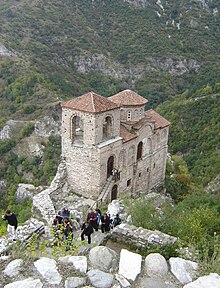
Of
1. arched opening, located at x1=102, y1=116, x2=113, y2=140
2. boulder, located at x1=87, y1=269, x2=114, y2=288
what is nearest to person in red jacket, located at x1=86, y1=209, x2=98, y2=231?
boulder, located at x1=87, y1=269, x2=114, y2=288

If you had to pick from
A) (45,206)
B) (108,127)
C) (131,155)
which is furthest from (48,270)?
(131,155)

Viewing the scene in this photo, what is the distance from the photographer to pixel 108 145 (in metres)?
22.0

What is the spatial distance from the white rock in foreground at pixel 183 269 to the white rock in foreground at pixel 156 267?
17 cm

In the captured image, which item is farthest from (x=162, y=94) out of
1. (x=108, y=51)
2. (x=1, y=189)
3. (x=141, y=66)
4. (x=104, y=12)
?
(x=1, y=189)

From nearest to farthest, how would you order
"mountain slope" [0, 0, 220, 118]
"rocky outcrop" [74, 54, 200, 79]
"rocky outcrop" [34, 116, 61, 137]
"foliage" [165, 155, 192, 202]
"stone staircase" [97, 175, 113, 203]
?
"stone staircase" [97, 175, 113, 203] < "foliage" [165, 155, 192, 202] < "rocky outcrop" [34, 116, 61, 137] < "mountain slope" [0, 0, 220, 118] < "rocky outcrop" [74, 54, 200, 79]

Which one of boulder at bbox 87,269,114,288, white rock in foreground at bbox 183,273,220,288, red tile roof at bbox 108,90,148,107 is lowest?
red tile roof at bbox 108,90,148,107

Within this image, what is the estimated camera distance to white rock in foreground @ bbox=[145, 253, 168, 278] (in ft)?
21.7

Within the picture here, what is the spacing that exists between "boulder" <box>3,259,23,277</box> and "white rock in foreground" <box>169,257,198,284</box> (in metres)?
2.94

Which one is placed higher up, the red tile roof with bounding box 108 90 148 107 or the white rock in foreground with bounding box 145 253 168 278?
the white rock in foreground with bounding box 145 253 168 278

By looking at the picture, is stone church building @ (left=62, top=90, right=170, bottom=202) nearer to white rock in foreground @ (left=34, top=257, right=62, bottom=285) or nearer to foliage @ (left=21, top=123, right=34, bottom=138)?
white rock in foreground @ (left=34, top=257, right=62, bottom=285)

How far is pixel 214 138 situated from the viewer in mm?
56125

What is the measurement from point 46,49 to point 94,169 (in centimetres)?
7009

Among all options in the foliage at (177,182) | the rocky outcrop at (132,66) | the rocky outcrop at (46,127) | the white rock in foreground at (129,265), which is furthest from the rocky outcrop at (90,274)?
the rocky outcrop at (132,66)

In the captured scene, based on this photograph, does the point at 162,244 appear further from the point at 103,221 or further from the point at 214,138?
the point at 214,138
